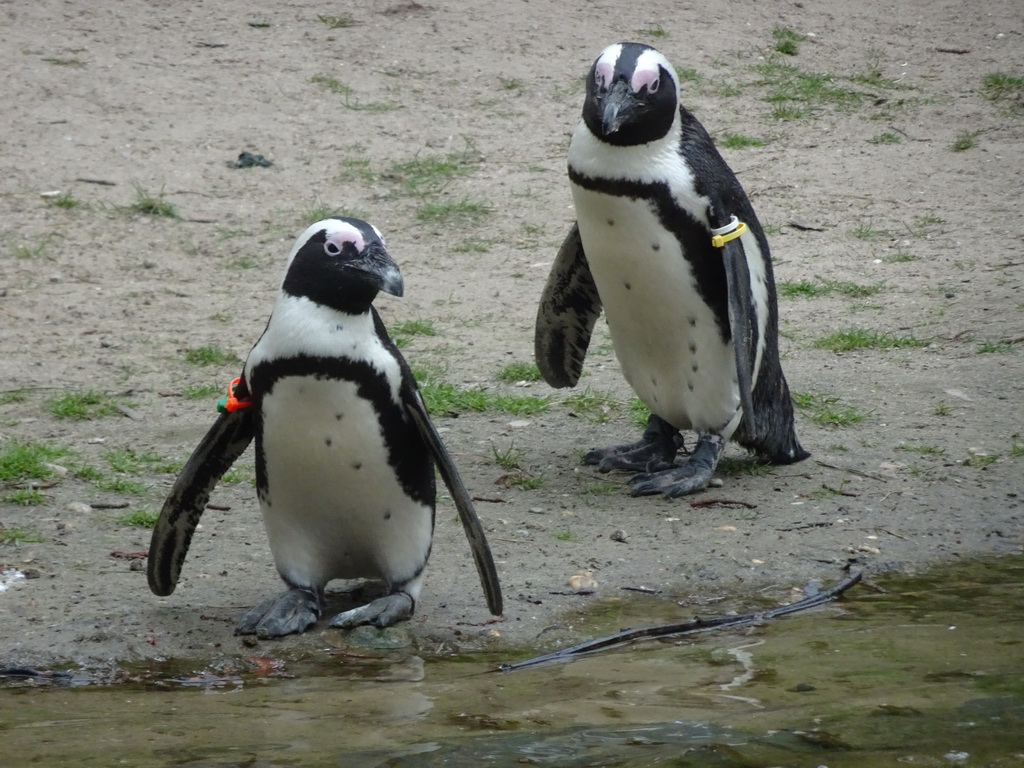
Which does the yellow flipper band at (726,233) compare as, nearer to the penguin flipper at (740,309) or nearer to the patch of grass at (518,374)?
the penguin flipper at (740,309)

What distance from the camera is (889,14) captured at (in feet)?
33.1

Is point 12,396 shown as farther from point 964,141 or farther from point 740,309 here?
point 964,141

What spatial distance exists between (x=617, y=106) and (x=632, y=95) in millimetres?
64

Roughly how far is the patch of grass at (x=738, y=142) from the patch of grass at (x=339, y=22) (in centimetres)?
259

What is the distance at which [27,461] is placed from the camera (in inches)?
167

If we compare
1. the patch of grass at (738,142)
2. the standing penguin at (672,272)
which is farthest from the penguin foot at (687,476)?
the patch of grass at (738,142)

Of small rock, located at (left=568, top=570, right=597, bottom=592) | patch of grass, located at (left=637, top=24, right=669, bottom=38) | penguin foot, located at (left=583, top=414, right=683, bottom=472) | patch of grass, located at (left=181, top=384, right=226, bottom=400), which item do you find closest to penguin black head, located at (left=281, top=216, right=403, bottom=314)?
small rock, located at (left=568, top=570, right=597, bottom=592)

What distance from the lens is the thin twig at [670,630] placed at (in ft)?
9.97

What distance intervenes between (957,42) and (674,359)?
6251mm

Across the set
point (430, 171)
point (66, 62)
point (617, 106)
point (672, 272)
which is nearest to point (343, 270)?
point (617, 106)

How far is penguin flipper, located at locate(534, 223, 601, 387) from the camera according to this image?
456 centimetres

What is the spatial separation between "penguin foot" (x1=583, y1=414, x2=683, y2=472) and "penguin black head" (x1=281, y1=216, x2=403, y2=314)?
1628mm

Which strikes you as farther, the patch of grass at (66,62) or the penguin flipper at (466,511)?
the patch of grass at (66,62)

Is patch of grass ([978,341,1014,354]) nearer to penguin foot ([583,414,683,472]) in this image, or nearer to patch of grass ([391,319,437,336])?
penguin foot ([583,414,683,472])
